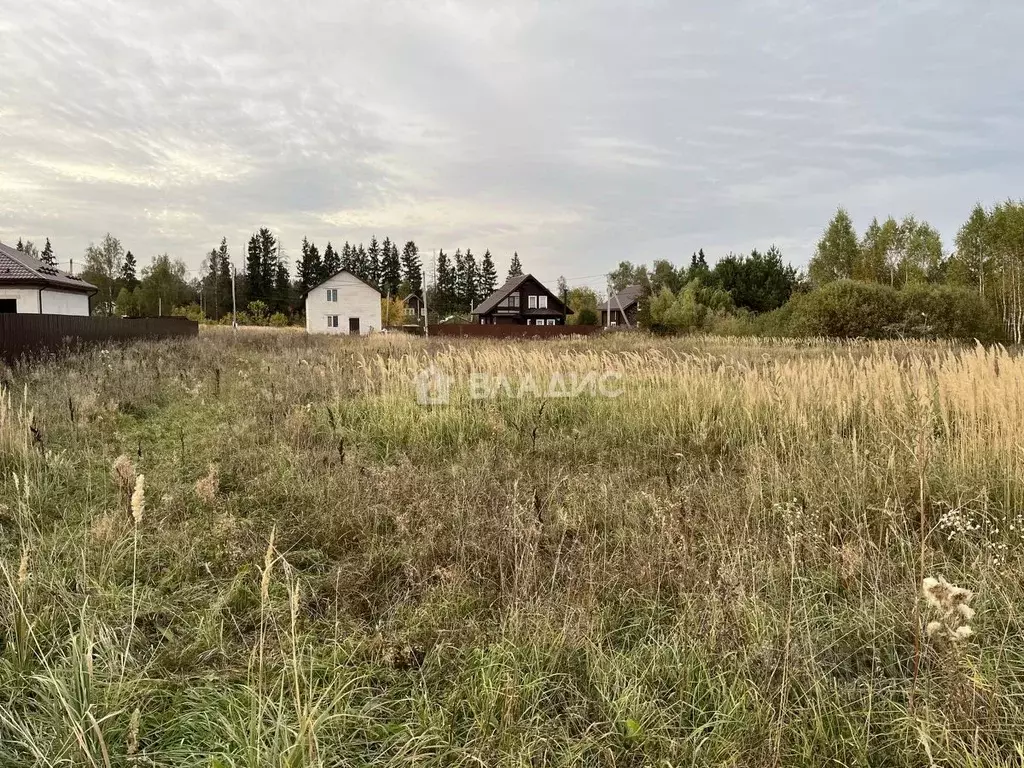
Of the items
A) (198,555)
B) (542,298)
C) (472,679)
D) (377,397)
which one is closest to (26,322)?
(377,397)

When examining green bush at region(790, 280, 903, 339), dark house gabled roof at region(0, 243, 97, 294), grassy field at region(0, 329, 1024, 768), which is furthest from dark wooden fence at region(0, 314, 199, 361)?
green bush at region(790, 280, 903, 339)

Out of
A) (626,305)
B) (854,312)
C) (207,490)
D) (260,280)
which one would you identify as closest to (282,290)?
(260,280)

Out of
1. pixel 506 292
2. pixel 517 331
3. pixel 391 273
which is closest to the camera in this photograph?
pixel 517 331

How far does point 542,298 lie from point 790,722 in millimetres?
53837

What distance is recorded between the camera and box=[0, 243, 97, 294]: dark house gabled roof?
20.0 m

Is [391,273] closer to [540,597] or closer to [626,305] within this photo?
[626,305]

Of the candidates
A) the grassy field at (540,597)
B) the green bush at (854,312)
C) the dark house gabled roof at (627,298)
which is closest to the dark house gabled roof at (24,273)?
the grassy field at (540,597)

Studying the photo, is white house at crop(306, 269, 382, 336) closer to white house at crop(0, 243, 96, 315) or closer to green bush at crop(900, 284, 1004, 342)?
white house at crop(0, 243, 96, 315)

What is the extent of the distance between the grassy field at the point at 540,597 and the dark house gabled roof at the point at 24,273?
830 inches

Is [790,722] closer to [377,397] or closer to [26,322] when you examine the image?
[377,397]

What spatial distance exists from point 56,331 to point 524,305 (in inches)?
1658

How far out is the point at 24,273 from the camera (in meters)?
20.3

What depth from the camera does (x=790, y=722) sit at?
62.4 inches

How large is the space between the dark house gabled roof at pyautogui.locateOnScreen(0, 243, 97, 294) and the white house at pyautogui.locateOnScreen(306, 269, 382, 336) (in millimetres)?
21730
